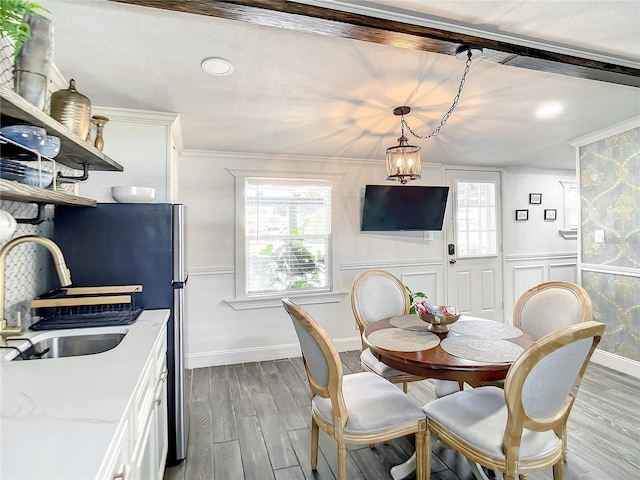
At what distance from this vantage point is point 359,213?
412 cm

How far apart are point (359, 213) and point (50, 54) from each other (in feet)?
10.6

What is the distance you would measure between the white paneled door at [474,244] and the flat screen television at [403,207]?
0.46 m

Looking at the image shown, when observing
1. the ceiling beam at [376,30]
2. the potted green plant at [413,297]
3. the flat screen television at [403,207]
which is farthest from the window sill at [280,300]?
the ceiling beam at [376,30]

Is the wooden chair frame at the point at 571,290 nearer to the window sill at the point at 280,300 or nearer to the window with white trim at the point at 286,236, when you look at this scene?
the window sill at the point at 280,300

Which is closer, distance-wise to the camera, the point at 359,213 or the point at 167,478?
the point at 167,478

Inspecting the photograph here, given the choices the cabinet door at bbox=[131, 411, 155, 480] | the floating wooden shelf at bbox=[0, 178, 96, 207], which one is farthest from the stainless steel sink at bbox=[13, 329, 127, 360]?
the floating wooden shelf at bbox=[0, 178, 96, 207]

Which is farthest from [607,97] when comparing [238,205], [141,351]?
[141,351]

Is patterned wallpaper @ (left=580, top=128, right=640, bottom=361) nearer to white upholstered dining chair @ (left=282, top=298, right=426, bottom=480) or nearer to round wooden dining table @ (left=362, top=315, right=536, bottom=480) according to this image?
round wooden dining table @ (left=362, top=315, right=536, bottom=480)

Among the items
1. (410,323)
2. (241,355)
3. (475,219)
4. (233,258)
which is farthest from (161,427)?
(475,219)

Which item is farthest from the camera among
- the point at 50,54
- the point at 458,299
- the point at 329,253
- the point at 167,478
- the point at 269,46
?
the point at 458,299

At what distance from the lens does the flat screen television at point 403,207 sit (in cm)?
400

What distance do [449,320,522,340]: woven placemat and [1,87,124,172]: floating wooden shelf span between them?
2282 millimetres

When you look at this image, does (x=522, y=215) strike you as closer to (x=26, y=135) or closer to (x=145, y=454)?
(x=145, y=454)

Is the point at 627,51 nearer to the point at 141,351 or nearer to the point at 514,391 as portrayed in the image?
the point at 514,391
